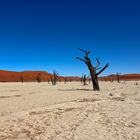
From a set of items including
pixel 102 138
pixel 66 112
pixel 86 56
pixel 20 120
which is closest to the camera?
pixel 102 138

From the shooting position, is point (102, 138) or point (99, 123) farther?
point (99, 123)

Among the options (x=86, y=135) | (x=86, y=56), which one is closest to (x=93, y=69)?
(x=86, y=56)

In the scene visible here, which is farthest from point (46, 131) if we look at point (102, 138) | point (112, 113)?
point (112, 113)

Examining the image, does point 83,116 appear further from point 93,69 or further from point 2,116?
point 93,69

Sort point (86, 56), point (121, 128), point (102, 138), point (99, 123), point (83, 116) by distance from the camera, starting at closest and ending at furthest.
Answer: point (102, 138) → point (121, 128) → point (99, 123) → point (83, 116) → point (86, 56)

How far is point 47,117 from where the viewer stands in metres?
9.62

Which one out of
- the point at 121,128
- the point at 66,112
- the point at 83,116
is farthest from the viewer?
the point at 66,112

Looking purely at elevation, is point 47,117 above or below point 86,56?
below

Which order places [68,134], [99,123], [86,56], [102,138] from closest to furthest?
[102,138] → [68,134] → [99,123] → [86,56]

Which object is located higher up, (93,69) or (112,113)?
(93,69)

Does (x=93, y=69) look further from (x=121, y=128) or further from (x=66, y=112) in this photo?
(x=121, y=128)

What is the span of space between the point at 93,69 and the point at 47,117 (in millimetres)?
17486

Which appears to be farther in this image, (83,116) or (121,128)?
(83,116)

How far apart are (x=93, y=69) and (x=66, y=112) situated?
16255 mm
